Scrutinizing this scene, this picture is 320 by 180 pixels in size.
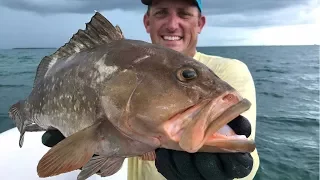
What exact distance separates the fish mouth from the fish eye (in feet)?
0.57

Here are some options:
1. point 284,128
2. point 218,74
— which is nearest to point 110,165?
point 218,74

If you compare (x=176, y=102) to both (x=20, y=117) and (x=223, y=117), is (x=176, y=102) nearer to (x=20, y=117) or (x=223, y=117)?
(x=223, y=117)

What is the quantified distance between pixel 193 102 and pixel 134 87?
14.3 inches

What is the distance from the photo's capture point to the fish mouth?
163cm

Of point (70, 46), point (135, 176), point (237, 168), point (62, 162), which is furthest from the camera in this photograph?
point (135, 176)

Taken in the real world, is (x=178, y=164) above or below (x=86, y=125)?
below

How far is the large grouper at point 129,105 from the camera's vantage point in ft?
5.51

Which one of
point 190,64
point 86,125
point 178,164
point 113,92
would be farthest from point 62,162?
point 190,64

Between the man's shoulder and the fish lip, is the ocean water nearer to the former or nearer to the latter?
the man's shoulder

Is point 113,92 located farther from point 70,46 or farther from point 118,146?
point 70,46

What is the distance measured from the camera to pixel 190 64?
192 cm

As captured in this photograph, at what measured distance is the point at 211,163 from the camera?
205 cm

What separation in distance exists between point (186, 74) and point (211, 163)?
577 millimetres

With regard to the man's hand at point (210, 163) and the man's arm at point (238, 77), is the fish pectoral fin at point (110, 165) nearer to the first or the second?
the man's hand at point (210, 163)
